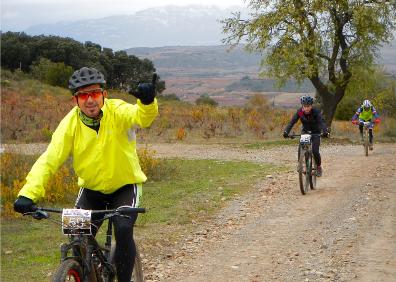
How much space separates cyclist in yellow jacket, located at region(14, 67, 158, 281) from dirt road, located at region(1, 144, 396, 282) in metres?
2.04

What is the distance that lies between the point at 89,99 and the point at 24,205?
3.21ft

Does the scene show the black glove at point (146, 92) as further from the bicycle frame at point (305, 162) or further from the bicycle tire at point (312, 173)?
the bicycle tire at point (312, 173)

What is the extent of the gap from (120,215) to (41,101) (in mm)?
29635

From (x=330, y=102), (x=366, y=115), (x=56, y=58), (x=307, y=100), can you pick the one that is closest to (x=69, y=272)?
(x=307, y=100)

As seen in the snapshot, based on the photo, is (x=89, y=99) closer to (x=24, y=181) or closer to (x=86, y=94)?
(x=86, y=94)

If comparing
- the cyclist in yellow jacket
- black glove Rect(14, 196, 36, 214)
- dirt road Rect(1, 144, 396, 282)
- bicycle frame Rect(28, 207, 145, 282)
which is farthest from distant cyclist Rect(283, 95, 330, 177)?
black glove Rect(14, 196, 36, 214)

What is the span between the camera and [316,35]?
24.5 meters

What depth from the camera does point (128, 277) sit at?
16.2 feet

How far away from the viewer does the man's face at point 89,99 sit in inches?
180

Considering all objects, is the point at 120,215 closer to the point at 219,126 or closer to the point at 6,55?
the point at 219,126

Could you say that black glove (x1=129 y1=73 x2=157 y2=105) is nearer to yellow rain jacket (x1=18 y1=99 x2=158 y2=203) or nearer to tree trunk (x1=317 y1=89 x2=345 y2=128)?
yellow rain jacket (x1=18 y1=99 x2=158 y2=203)

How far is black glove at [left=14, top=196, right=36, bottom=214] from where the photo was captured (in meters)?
4.20

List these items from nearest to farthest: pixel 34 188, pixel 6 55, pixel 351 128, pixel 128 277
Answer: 1. pixel 34 188
2. pixel 128 277
3. pixel 351 128
4. pixel 6 55

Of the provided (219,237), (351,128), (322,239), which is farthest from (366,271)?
(351,128)
